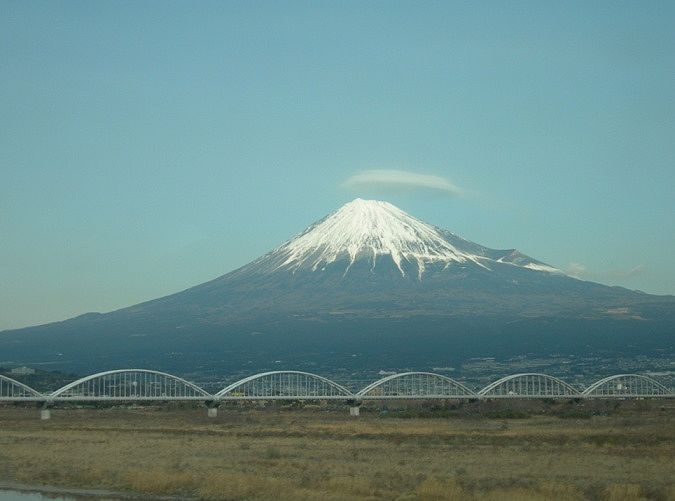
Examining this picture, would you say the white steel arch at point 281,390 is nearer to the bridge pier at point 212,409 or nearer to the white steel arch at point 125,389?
the bridge pier at point 212,409

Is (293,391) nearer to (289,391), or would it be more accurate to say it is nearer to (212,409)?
(289,391)

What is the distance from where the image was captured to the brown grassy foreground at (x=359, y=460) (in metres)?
30.4

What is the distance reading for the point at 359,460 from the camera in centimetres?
3925

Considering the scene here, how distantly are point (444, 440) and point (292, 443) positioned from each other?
6490mm

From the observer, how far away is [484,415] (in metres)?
78.1

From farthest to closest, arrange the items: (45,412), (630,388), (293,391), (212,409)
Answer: (630,388)
(293,391)
(212,409)
(45,412)

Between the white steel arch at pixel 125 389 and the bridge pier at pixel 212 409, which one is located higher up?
the white steel arch at pixel 125 389

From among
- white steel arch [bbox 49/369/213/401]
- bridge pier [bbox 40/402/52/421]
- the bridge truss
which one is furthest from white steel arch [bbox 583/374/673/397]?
bridge pier [bbox 40/402/52/421]

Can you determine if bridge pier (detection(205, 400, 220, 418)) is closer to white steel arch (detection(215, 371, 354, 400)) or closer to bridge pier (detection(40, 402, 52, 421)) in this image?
white steel arch (detection(215, 371, 354, 400))

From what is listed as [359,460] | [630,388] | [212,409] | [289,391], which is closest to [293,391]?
[289,391]

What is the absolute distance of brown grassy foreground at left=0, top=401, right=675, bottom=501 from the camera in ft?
99.7

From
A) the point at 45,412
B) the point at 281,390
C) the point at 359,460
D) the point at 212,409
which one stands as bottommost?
the point at 359,460

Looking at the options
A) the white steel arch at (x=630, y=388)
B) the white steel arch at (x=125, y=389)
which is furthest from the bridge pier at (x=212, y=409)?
the white steel arch at (x=630, y=388)

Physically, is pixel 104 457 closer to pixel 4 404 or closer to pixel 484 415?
pixel 484 415
